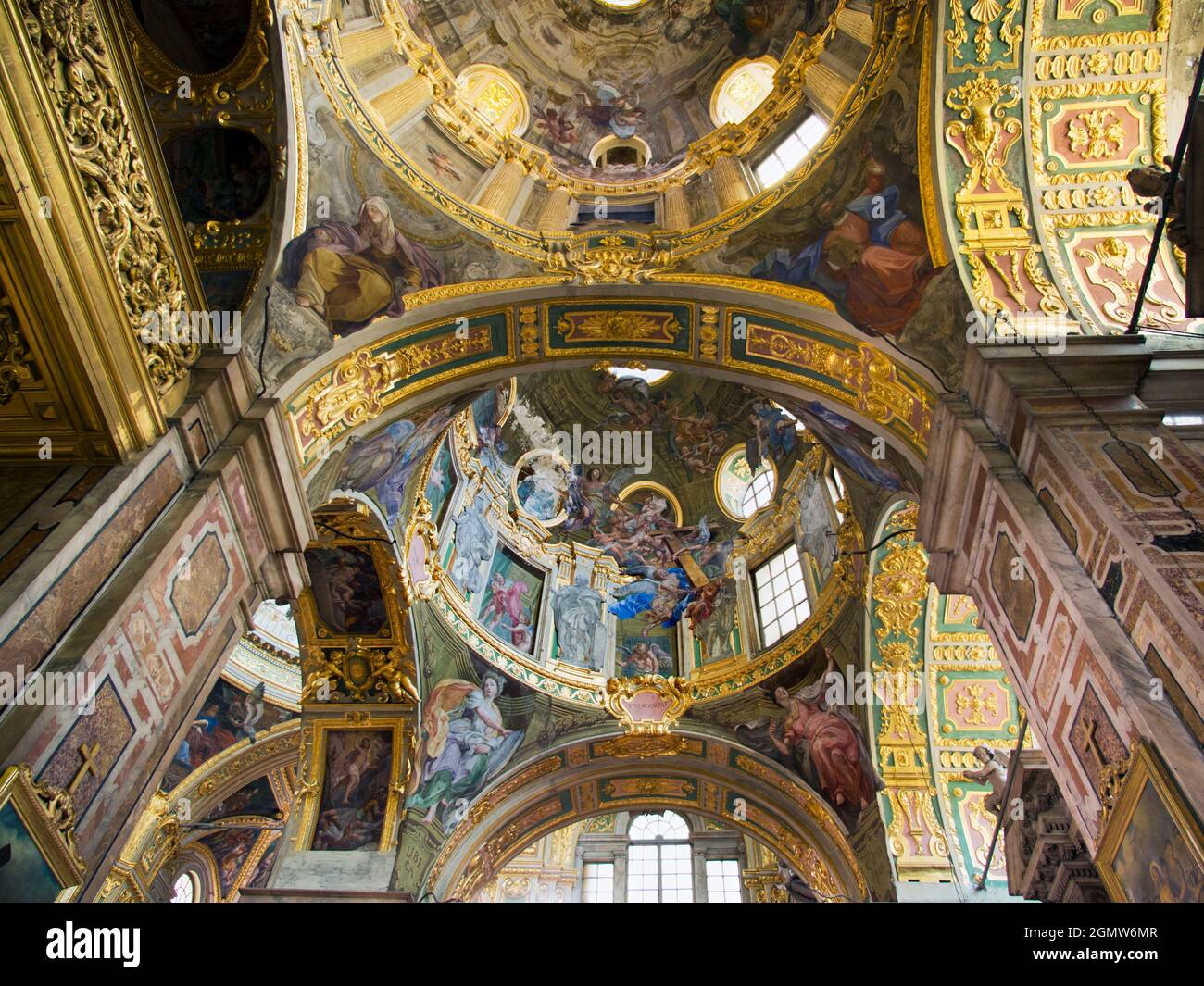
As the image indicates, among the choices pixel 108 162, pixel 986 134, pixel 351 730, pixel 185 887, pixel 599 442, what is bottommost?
pixel 185 887

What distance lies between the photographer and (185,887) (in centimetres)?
1694

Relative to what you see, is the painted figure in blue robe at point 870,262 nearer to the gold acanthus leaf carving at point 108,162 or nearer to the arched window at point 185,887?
the gold acanthus leaf carving at point 108,162

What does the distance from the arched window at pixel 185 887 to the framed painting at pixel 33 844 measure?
12629 mm

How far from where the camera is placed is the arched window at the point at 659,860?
65.7 ft

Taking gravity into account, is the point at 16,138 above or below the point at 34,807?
above

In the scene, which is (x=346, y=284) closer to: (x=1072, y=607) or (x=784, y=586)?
(x=1072, y=607)

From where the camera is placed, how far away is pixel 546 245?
11.2m

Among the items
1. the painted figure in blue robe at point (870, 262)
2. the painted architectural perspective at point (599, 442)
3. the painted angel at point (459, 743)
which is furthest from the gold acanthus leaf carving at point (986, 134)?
the painted angel at point (459, 743)

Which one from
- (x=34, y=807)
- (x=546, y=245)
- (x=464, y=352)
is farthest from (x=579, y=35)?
(x=34, y=807)

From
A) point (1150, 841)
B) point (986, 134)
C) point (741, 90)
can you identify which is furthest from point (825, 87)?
point (1150, 841)

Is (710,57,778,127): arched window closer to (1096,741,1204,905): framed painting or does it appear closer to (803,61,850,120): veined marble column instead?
(803,61,850,120): veined marble column

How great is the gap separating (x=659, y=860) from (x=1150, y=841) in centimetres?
1690

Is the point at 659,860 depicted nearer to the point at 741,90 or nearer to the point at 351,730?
the point at 351,730

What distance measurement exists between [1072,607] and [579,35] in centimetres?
1346
